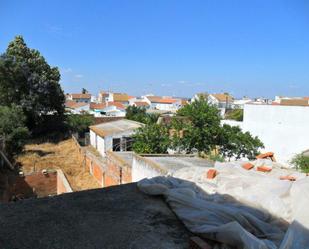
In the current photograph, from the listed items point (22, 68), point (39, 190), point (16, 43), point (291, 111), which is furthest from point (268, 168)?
point (16, 43)

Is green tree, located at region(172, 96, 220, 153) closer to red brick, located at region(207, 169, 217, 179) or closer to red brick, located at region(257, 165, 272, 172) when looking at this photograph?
red brick, located at region(257, 165, 272, 172)

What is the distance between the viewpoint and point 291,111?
17.0 metres

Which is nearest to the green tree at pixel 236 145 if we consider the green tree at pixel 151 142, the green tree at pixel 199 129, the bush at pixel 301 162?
the green tree at pixel 199 129

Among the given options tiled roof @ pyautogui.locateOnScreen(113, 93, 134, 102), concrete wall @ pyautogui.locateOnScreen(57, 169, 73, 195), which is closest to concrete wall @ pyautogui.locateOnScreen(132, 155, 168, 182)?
concrete wall @ pyautogui.locateOnScreen(57, 169, 73, 195)

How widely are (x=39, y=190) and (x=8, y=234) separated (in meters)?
12.7

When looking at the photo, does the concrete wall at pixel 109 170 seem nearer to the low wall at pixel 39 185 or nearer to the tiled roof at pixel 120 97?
the low wall at pixel 39 185

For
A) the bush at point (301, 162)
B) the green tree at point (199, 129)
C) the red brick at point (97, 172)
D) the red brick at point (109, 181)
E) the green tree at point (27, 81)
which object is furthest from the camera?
the green tree at point (27, 81)

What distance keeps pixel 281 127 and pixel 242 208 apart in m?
16.2

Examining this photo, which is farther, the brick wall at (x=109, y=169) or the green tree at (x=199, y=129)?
the green tree at (x=199, y=129)

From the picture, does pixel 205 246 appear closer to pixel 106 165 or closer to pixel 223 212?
pixel 223 212

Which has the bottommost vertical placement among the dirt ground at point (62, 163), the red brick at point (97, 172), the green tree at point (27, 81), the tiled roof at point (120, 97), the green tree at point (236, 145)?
the dirt ground at point (62, 163)

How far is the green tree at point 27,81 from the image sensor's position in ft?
79.7

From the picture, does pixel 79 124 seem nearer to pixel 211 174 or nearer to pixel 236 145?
pixel 236 145

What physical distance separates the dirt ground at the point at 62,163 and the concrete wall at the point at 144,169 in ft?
17.0
